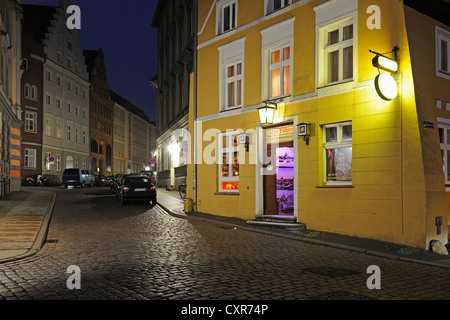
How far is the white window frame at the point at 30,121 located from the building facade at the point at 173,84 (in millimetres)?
14841

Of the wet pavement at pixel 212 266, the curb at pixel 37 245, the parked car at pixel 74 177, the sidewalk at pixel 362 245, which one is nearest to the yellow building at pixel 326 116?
the sidewalk at pixel 362 245

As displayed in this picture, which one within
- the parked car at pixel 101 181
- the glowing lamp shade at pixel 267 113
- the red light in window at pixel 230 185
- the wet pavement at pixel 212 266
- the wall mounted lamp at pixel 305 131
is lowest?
the wet pavement at pixel 212 266

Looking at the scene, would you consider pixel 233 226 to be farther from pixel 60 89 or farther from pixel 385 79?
pixel 60 89

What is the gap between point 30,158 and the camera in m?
46.4

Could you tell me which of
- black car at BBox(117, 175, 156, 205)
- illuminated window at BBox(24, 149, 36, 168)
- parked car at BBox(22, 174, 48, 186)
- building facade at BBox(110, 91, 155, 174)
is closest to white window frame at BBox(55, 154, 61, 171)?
illuminated window at BBox(24, 149, 36, 168)

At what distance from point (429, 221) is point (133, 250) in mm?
6738

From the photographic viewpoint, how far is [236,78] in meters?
15.9

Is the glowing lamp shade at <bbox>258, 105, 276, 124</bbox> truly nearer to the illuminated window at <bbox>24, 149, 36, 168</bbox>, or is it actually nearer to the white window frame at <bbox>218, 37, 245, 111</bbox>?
the white window frame at <bbox>218, 37, 245, 111</bbox>

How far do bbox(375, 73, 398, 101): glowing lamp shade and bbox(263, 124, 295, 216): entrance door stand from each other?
4.52 meters

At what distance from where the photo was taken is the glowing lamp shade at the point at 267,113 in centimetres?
1354

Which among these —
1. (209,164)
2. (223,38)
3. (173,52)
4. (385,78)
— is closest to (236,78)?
(223,38)

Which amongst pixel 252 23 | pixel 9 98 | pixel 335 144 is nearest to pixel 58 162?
pixel 9 98

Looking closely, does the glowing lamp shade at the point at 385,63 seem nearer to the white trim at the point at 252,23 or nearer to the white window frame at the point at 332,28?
the white window frame at the point at 332,28

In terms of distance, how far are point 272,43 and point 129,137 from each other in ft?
231
